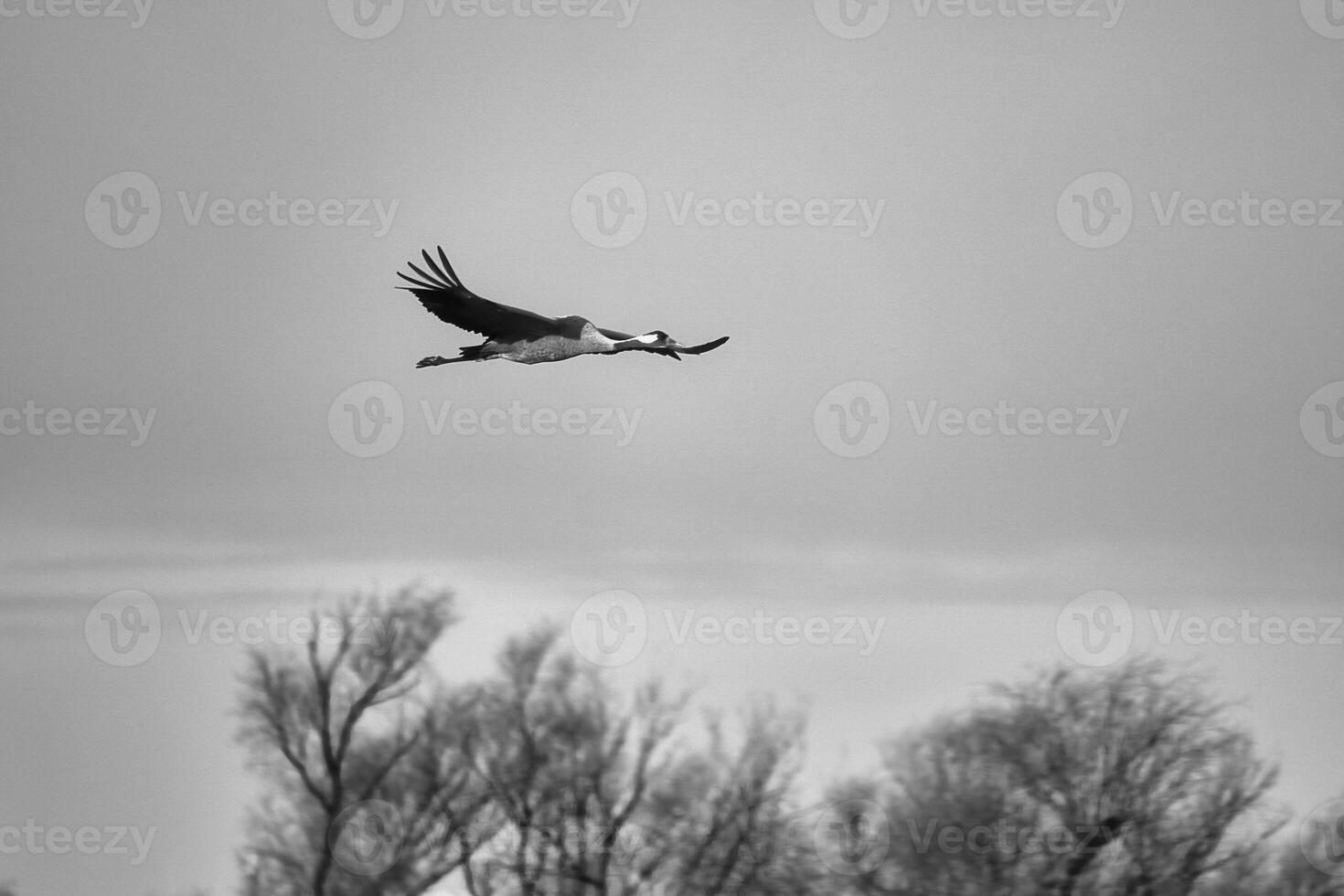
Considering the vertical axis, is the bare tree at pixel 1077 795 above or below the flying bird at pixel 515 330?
below

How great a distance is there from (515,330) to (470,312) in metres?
0.53

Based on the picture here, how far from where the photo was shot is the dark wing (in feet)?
77.1

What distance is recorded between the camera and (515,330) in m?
23.8

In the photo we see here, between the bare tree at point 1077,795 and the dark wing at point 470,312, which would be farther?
the bare tree at point 1077,795

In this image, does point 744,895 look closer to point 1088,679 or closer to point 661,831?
point 661,831

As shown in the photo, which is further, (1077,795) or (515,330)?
(1077,795)

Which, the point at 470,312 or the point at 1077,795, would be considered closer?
the point at 470,312

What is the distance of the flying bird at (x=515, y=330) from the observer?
23469mm

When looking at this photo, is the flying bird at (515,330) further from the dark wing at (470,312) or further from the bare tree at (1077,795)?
the bare tree at (1077,795)

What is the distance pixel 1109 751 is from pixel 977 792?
6.15 feet

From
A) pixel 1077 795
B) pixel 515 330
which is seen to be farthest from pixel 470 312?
pixel 1077 795

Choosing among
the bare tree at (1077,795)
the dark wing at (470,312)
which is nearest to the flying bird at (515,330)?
the dark wing at (470,312)

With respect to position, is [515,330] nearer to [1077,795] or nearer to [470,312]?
[470,312]

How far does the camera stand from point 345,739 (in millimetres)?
33781
